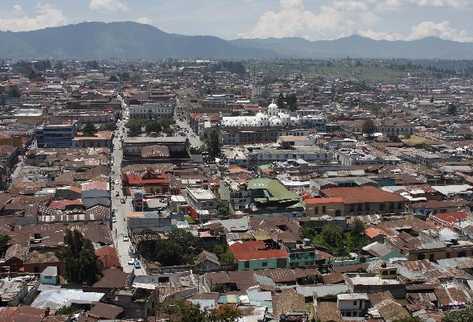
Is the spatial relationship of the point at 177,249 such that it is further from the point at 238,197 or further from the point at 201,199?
the point at 238,197

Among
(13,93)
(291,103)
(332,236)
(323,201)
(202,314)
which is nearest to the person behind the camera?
(202,314)

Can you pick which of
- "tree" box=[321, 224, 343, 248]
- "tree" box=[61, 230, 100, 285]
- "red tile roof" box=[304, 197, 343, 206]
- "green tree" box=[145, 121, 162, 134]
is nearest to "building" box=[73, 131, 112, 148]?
"green tree" box=[145, 121, 162, 134]

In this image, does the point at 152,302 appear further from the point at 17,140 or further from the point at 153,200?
the point at 17,140

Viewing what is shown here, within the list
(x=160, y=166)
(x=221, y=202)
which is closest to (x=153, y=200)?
(x=221, y=202)

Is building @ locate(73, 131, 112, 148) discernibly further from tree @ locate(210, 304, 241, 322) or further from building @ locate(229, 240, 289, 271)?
tree @ locate(210, 304, 241, 322)

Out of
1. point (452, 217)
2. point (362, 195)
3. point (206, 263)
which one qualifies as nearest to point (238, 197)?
point (362, 195)

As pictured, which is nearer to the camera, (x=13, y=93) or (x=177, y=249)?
(x=177, y=249)
